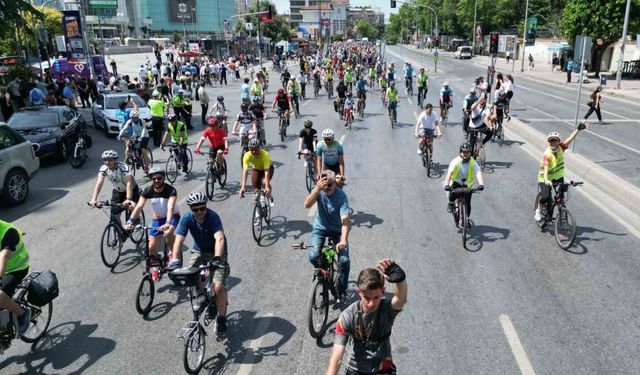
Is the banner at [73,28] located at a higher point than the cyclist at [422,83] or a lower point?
higher

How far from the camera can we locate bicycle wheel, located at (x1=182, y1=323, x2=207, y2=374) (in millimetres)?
5231

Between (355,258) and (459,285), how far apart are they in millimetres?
1798

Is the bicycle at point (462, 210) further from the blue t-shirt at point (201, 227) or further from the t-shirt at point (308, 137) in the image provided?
the blue t-shirt at point (201, 227)

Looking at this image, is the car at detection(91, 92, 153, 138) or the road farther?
the car at detection(91, 92, 153, 138)

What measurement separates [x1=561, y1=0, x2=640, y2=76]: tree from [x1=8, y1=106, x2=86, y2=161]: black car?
36596 millimetres

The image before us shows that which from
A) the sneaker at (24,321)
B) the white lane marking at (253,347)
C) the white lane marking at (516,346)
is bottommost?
the white lane marking at (253,347)

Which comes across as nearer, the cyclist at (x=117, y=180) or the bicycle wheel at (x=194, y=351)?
the bicycle wheel at (x=194, y=351)

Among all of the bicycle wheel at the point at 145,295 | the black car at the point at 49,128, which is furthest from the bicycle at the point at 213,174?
the black car at the point at 49,128

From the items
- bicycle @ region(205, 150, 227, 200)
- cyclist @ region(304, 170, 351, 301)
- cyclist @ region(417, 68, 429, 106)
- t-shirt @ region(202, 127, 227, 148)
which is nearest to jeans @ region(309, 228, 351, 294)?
cyclist @ region(304, 170, 351, 301)

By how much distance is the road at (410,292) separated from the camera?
5.72 meters

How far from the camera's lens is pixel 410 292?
23.5 feet

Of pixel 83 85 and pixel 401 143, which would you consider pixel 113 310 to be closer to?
pixel 401 143

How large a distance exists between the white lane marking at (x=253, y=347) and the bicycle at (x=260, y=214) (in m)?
2.69

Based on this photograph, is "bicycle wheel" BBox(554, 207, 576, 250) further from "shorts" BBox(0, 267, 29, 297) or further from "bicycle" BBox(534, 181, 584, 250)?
"shorts" BBox(0, 267, 29, 297)
